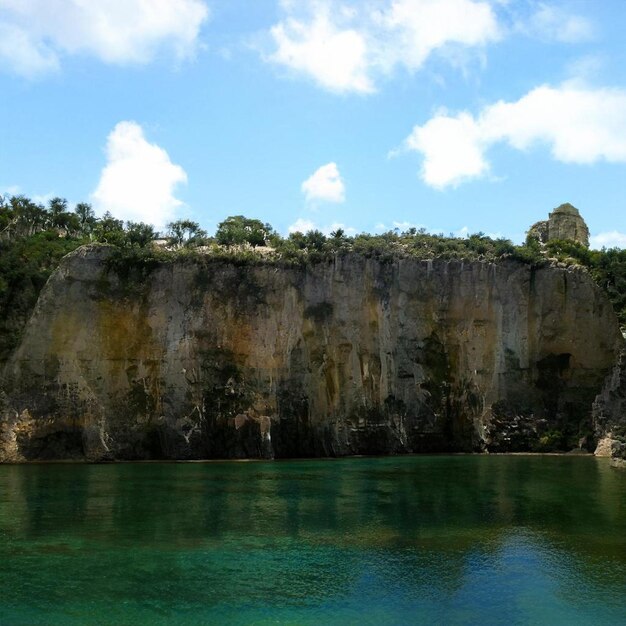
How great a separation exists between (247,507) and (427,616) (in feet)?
42.8

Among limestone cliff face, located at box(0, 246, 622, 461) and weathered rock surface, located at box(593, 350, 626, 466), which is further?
weathered rock surface, located at box(593, 350, 626, 466)

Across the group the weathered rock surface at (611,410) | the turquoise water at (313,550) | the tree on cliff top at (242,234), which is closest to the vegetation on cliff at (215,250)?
the tree on cliff top at (242,234)

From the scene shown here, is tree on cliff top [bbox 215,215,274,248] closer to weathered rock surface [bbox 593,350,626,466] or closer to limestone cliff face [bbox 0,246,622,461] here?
limestone cliff face [bbox 0,246,622,461]

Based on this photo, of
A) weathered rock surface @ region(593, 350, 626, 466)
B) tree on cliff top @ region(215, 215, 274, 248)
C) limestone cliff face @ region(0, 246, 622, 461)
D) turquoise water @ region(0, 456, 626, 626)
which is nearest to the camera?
turquoise water @ region(0, 456, 626, 626)

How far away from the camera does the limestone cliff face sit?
4462 cm

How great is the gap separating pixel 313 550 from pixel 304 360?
28103mm

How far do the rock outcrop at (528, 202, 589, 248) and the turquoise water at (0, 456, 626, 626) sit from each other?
4442 cm

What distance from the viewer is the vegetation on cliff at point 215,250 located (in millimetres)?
46625

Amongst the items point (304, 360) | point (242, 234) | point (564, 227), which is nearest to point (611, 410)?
point (304, 360)

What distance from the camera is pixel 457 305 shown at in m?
50.8

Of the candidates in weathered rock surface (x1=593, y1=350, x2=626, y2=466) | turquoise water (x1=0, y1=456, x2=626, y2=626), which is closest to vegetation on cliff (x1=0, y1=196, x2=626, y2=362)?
weathered rock surface (x1=593, y1=350, x2=626, y2=466)

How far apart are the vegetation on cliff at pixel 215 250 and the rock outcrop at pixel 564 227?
15.6 m

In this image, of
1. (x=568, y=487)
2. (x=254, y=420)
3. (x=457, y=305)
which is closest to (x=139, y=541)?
(x=568, y=487)

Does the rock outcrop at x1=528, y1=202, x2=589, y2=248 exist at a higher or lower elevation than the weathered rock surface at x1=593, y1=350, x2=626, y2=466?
higher
